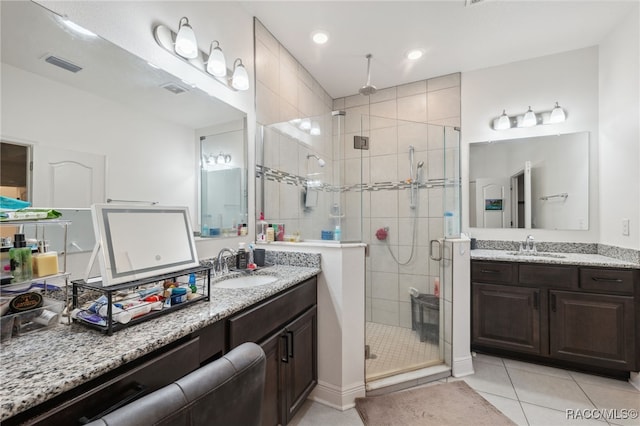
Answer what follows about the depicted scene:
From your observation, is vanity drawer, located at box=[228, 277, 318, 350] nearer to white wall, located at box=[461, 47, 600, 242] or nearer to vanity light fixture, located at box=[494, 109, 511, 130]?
white wall, located at box=[461, 47, 600, 242]

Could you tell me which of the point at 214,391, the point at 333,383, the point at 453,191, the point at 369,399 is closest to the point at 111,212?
the point at 214,391

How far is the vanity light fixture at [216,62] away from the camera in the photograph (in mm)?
1675

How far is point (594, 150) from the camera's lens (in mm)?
2496

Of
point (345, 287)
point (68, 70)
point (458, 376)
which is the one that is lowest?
point (458, 376)

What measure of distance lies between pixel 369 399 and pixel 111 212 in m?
1.85

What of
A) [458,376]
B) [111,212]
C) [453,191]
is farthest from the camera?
[453,191]

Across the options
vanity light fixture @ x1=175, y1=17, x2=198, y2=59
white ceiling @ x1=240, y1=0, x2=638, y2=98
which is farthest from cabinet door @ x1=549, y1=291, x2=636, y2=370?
vanity light fixture @ x1=175, y1=17, x2=198, y2=59

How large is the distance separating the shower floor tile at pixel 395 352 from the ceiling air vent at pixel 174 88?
80.4 inches

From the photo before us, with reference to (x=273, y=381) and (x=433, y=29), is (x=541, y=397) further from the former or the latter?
(x=433, y=29)

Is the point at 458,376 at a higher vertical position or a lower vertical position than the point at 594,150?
lower

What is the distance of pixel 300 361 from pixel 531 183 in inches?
108

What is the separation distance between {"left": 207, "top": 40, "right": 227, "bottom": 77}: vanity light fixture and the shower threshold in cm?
231

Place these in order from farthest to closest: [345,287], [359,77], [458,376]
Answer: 1. [359,77]
2. [458,376]
3. [345,287]

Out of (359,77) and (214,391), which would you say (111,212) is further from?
(359,77)
